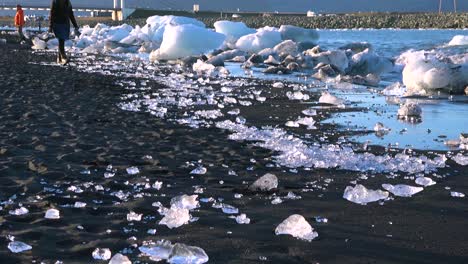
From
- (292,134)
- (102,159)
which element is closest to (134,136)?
(102,159)

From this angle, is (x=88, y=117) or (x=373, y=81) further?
(x=373, y=81)

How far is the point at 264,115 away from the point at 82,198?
3734 mm

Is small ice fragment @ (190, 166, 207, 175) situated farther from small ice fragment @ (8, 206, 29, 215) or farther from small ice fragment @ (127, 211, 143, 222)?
small ice fragment @ (8, 206, 29, 215)

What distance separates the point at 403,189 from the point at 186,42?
16561 millimetres

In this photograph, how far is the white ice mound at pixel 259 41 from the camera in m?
22.1

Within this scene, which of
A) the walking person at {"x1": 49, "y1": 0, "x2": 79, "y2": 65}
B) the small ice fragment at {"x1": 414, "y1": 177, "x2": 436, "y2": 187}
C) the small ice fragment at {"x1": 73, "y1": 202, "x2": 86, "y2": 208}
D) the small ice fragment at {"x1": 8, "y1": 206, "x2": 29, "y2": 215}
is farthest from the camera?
the walking person at {"x1": 49, "y1": 0, "x2": 79, "y2": 65}

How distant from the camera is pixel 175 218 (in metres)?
2.65

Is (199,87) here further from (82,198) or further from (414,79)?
(82,198)

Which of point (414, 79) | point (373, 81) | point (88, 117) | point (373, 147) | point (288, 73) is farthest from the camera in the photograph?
point (288, 73)

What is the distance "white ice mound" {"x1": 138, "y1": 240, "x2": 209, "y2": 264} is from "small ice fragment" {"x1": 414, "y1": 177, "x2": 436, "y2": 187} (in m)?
1.77

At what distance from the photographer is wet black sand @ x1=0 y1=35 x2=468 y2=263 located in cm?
227

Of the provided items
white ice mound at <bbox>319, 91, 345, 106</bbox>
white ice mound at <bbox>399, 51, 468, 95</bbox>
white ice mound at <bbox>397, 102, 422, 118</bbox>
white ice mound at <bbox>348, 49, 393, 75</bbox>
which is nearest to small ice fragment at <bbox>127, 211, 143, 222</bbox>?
white ice mound at <bbox>397, 102, 422, 118</bbox>

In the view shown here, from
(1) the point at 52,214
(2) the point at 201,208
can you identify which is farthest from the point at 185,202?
(1) the point at 52,214

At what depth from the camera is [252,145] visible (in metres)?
4.63
